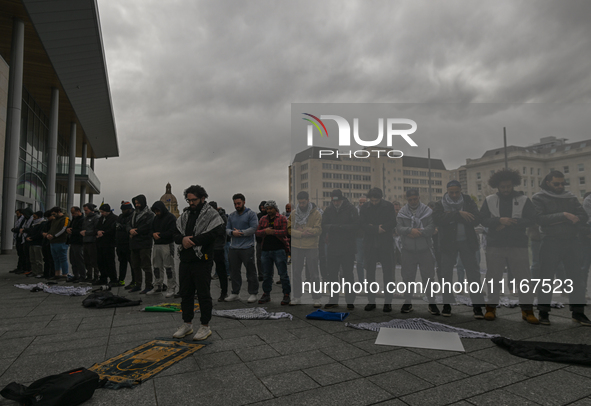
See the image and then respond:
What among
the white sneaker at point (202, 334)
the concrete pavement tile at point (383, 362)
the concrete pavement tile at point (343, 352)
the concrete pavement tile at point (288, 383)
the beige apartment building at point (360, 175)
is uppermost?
the beige apartment building at point (360, 175)

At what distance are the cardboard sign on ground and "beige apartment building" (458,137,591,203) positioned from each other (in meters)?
2.27

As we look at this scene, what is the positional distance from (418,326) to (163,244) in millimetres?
5242

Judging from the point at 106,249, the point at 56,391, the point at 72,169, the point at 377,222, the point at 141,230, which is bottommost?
the point at 56,391

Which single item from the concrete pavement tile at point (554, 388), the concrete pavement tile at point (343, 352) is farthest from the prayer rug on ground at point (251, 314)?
the concrete pavement tile at point (554, 388)

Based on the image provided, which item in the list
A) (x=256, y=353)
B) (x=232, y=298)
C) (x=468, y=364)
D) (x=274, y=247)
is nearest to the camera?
(x=468, y=364)

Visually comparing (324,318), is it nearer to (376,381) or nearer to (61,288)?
(376,381)

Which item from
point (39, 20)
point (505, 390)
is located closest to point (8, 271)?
point (39, 20)

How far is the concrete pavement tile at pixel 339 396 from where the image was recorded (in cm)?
274

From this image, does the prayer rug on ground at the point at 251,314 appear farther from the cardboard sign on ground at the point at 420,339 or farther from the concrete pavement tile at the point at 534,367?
the concrete pavement tile at the point at 534,367

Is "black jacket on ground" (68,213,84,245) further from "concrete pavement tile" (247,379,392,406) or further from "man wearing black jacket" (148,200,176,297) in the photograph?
"concrete pavement tile" (247,379,392,406)

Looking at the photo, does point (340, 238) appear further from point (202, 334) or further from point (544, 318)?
point (544, 318)

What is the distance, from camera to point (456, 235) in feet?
18.5

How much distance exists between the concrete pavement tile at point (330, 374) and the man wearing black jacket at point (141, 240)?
548 centimetres

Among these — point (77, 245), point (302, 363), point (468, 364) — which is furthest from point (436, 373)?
point (77, 245)
